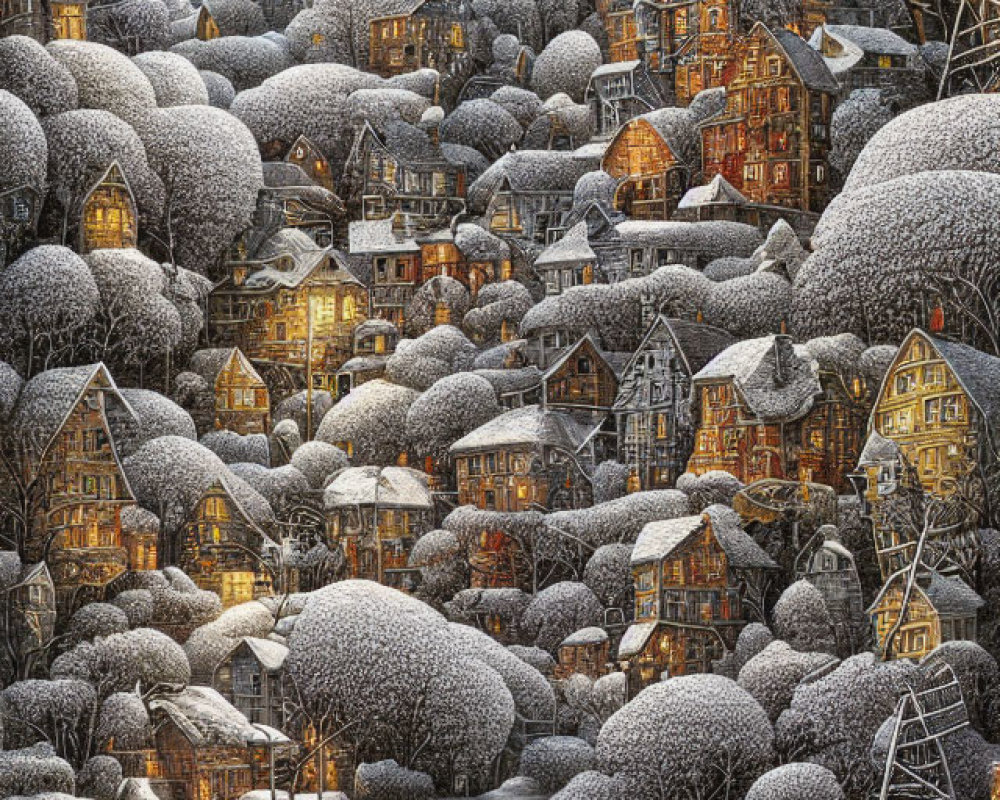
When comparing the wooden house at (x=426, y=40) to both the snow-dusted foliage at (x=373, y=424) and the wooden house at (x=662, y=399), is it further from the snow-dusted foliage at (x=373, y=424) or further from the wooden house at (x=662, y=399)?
the wooden house at (x=662, y=399)

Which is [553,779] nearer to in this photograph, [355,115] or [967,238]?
[967,238]

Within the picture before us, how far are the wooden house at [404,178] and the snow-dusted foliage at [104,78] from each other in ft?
26.0

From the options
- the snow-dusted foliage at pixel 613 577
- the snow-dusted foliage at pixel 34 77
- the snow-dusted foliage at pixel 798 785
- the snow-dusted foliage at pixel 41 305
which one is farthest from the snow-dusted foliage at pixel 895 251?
the snow-dusted foliage at pixel 34 77


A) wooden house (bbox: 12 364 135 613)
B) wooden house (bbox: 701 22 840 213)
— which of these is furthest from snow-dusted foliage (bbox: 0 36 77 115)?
wooden house (bbox: 701 22 840 213)

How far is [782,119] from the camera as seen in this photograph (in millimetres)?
105750

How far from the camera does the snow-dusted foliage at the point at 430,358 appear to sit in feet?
342

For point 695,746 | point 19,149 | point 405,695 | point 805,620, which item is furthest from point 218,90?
point 695,746

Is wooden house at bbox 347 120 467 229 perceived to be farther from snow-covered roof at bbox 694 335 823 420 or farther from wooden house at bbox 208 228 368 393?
snow-covered roof at bbox 694 335 823 420

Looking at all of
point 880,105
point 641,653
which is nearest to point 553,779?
point 641,653

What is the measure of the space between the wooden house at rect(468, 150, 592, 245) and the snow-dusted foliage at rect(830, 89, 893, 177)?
33.4 ft

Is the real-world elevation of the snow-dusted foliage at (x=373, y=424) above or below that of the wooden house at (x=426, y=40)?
below

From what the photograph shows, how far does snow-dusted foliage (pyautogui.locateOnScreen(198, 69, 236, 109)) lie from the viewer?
11669cm

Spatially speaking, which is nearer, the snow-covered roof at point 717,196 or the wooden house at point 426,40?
the snow-covered roof at point 717,196

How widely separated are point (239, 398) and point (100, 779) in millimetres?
20299
